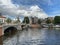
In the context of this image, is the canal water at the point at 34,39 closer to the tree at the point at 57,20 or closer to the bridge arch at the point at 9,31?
the bridge arch at the point at 9,31

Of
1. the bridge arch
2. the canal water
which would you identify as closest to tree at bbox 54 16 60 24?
the bridge arch

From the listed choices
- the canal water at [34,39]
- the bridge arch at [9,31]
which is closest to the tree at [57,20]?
the bridge arch at [9,31]

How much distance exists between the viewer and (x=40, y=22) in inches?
621

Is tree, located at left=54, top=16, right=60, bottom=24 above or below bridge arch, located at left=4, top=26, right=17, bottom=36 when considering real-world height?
above

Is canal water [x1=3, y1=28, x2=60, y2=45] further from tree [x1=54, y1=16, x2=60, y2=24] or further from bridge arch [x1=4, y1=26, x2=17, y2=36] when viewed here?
tree [x1=54, y1=16, x2=60, y2=24]

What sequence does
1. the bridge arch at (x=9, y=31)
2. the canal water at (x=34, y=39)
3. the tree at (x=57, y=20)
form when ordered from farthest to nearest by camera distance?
the tree at (x=57, y=20)
the bridge arch at (x=9, y=31)
the canal water at (x=34, y=39)

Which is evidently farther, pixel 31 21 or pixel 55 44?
pixel 31 21

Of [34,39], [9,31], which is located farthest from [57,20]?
[34,39]

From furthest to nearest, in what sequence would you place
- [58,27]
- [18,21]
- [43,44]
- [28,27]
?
[28,27]
[58,27]
[18,21]
[43,44]

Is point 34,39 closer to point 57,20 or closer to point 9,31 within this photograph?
point 9,31

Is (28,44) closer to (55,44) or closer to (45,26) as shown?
(55,44)

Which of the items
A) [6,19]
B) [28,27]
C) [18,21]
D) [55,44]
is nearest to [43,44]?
[55,44]

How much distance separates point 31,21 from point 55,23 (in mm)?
1672

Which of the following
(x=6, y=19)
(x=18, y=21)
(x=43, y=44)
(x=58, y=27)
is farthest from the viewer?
(x=58, y=27)
